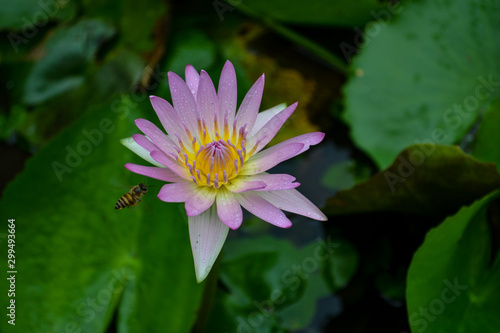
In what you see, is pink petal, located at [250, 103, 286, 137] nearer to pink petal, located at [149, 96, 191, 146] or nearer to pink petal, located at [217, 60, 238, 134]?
pink petal, located at [217, 60, 238, 134]

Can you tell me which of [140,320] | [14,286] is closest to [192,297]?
[140,320]

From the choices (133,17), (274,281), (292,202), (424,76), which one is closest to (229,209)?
(292,202)

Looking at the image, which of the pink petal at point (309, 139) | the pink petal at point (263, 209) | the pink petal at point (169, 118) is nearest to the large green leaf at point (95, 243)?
the pink petal at point (169, 118)

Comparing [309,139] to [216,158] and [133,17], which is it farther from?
[133,17]

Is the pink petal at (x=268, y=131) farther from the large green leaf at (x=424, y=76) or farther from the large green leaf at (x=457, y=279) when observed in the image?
the large green leaf at (x=424, y=76)

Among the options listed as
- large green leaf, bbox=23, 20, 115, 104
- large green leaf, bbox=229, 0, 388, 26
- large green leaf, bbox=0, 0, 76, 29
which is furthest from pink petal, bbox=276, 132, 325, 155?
large green leaf, bbox=0, 0, 76, 29
